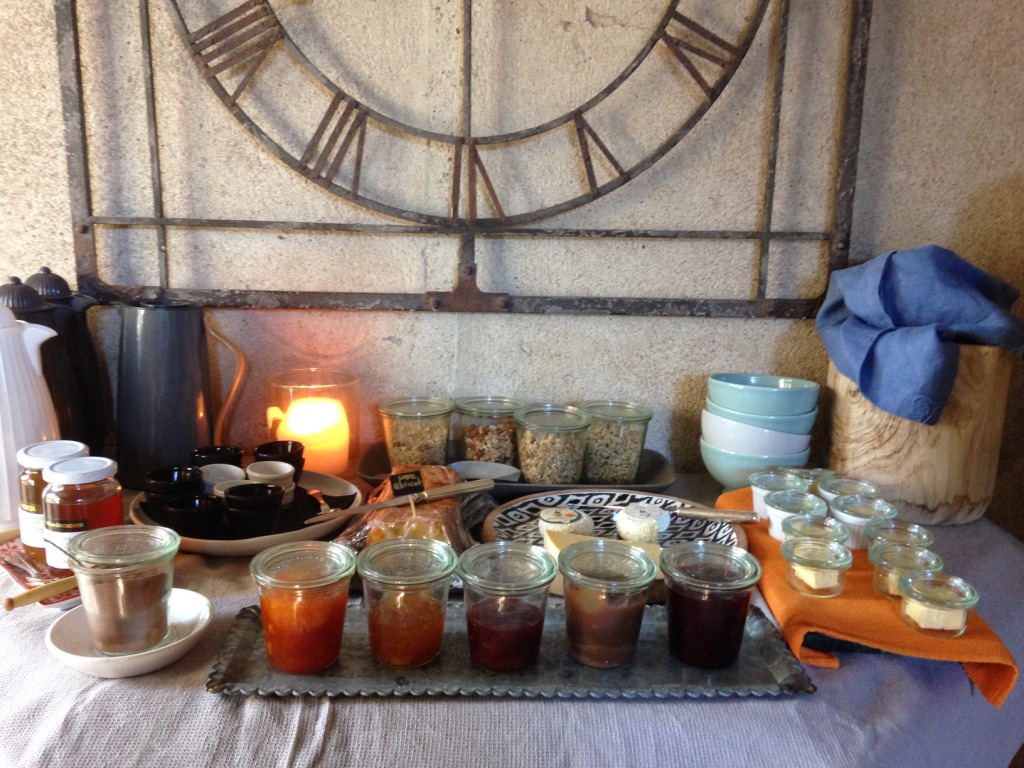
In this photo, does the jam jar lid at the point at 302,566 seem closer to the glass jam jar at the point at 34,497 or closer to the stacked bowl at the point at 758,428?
the glass jam jar at the point at 34,497

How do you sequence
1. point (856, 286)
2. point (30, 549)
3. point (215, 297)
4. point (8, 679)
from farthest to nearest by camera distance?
1. point (215, 297)
2. point (856, 286)
3. point (30, 549)
4. point (8, 679)

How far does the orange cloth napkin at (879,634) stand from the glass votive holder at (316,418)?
653 mm

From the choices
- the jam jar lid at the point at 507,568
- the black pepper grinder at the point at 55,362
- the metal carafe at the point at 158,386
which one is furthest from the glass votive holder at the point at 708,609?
the black pepper grinder at the point at 55,362

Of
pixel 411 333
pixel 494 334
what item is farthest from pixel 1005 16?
pixel 411 333

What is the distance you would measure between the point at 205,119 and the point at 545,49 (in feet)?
1.74

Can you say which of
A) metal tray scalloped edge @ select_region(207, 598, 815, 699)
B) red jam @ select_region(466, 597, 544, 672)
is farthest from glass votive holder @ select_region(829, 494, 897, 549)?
red jam @ select_region(466, 597, 544, 672)

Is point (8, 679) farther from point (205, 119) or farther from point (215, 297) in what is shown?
point (205, 119)

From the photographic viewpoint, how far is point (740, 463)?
41.3 inches

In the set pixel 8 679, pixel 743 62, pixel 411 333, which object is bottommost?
pixel 8 679

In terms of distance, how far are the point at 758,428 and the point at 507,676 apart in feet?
1.87

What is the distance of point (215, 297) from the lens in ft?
3.76

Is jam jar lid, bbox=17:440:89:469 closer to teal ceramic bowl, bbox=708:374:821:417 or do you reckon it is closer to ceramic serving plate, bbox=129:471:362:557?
ceramic serving plate, bbox=129:471:362:557

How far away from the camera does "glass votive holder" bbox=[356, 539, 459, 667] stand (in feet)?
2.10

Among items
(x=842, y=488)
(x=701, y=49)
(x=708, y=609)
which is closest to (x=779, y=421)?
(x=842, y=488)
